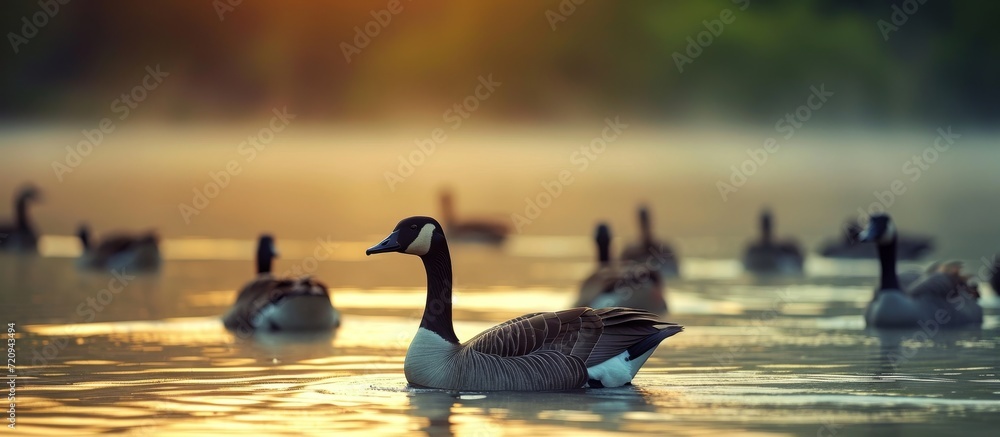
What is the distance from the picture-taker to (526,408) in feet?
30.4

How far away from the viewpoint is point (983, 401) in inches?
373

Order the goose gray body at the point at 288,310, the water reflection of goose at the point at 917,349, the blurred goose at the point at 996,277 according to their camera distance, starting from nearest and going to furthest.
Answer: the water reflection of goose at the point at 917,349 < the goose gray body at the point at 288,310 < the blurred goose at the point at 996,277

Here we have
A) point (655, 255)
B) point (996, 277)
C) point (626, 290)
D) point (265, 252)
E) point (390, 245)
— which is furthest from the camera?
point (655, 255)

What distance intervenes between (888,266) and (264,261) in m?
6.49

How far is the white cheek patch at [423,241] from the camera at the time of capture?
1038 centimetres

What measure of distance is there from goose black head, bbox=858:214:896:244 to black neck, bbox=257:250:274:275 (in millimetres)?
6163

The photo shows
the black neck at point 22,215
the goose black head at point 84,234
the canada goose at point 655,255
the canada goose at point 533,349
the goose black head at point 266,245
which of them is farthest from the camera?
the black neck at point 22,215

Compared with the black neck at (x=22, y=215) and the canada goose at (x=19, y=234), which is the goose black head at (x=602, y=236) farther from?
the black neck at (x=22, y=215)

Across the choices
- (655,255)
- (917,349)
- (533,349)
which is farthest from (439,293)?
(655,255)
